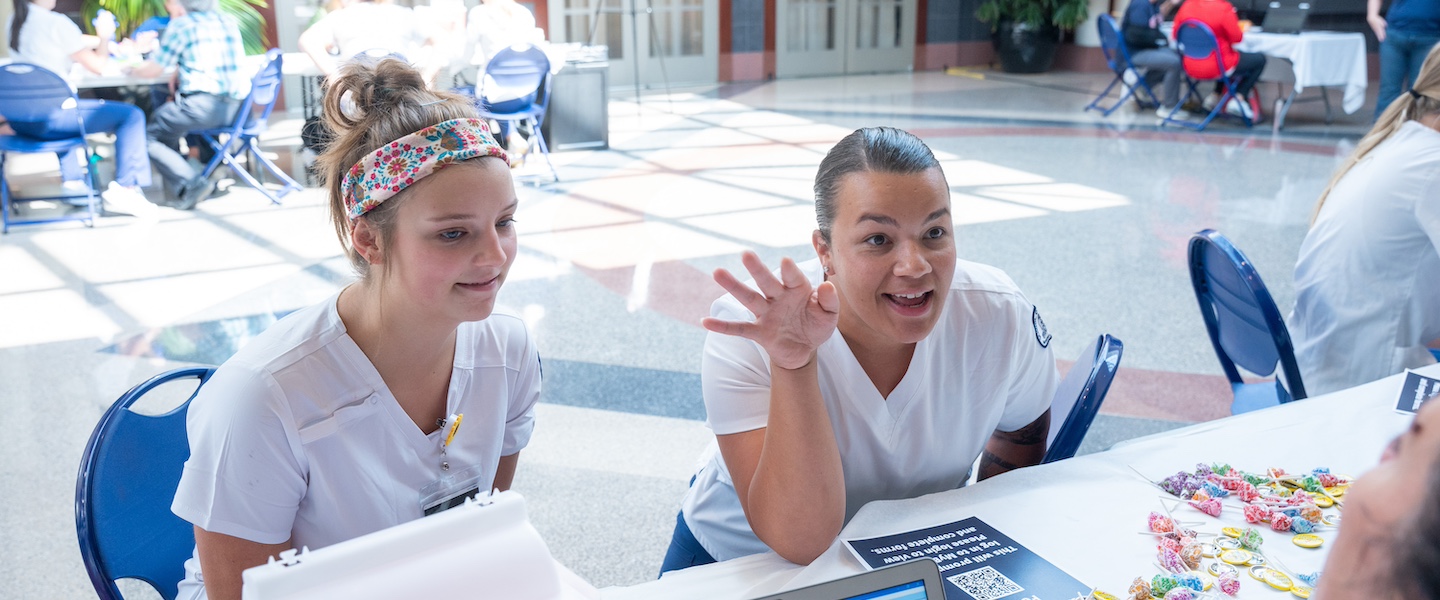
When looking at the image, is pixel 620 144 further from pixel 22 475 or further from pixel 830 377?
pixel 830 377

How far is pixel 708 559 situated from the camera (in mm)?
1818

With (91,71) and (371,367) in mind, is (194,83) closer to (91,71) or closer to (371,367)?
(91,71)

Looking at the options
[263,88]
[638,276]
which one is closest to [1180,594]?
[638,276]

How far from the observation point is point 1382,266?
228cm

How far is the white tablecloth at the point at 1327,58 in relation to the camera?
8156 mm

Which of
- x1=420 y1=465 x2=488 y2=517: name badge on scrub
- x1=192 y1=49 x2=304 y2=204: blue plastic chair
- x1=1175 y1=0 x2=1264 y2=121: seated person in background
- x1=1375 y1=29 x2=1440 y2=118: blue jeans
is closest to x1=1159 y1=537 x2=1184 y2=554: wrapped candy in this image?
x1=420 y1=465 x2=488 y2=517: name badge on scrub

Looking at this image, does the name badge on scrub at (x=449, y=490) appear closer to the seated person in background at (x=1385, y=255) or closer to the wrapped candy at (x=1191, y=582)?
the wrapped candy at (x=1191, y=582)

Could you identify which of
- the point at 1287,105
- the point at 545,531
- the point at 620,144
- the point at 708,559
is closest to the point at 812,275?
the point at 708,559

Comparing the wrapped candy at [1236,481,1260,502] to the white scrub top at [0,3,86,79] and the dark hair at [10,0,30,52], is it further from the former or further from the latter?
the dark hair at [10,0,30,52]

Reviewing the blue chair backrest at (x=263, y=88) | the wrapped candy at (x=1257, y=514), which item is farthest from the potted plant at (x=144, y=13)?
the wrapped candy at (x=1257, y=514)

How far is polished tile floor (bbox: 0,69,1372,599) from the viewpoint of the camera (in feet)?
9.53

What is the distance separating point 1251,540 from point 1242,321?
1.12m

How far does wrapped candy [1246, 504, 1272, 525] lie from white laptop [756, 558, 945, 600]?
2.09 ft

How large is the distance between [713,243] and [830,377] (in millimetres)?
3806
